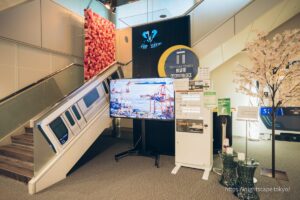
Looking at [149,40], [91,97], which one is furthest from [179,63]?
[91,97]

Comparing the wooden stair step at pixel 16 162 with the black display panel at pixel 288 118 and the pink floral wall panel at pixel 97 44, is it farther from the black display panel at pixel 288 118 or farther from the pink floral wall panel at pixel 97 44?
the black display panel at pixel 288 118

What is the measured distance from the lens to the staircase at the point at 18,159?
104 inches

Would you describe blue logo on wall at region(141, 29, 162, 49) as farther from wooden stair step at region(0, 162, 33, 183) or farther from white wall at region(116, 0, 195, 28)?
wooden stair step at region(0, 162, 33, 183)

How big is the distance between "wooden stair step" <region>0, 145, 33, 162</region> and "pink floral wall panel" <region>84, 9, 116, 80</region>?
2417mm

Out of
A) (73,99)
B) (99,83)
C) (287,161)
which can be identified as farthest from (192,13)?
(287,161)

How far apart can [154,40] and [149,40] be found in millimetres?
127

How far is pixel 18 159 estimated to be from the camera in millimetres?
3072

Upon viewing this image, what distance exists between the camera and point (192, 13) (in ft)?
14.0

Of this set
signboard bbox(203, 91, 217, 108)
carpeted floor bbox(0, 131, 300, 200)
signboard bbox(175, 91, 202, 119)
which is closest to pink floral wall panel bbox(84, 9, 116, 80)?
carpeted floor bbox(0, 131, 300, 200)

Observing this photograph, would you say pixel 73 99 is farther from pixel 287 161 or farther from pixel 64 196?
pixel 287 161

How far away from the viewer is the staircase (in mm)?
2641

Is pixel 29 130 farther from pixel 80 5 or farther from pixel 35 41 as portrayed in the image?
pixel 80 5

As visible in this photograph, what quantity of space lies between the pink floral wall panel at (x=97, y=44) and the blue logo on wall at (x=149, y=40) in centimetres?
179

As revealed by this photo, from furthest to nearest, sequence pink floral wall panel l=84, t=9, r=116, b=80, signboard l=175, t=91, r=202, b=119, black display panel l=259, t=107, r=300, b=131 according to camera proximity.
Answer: pink floral wall panel l=84, t=9, r=116, b=80 → black display panel l=259, t=107, r=300, b=131 → signboard l=175, t=91, r=202, b=119
